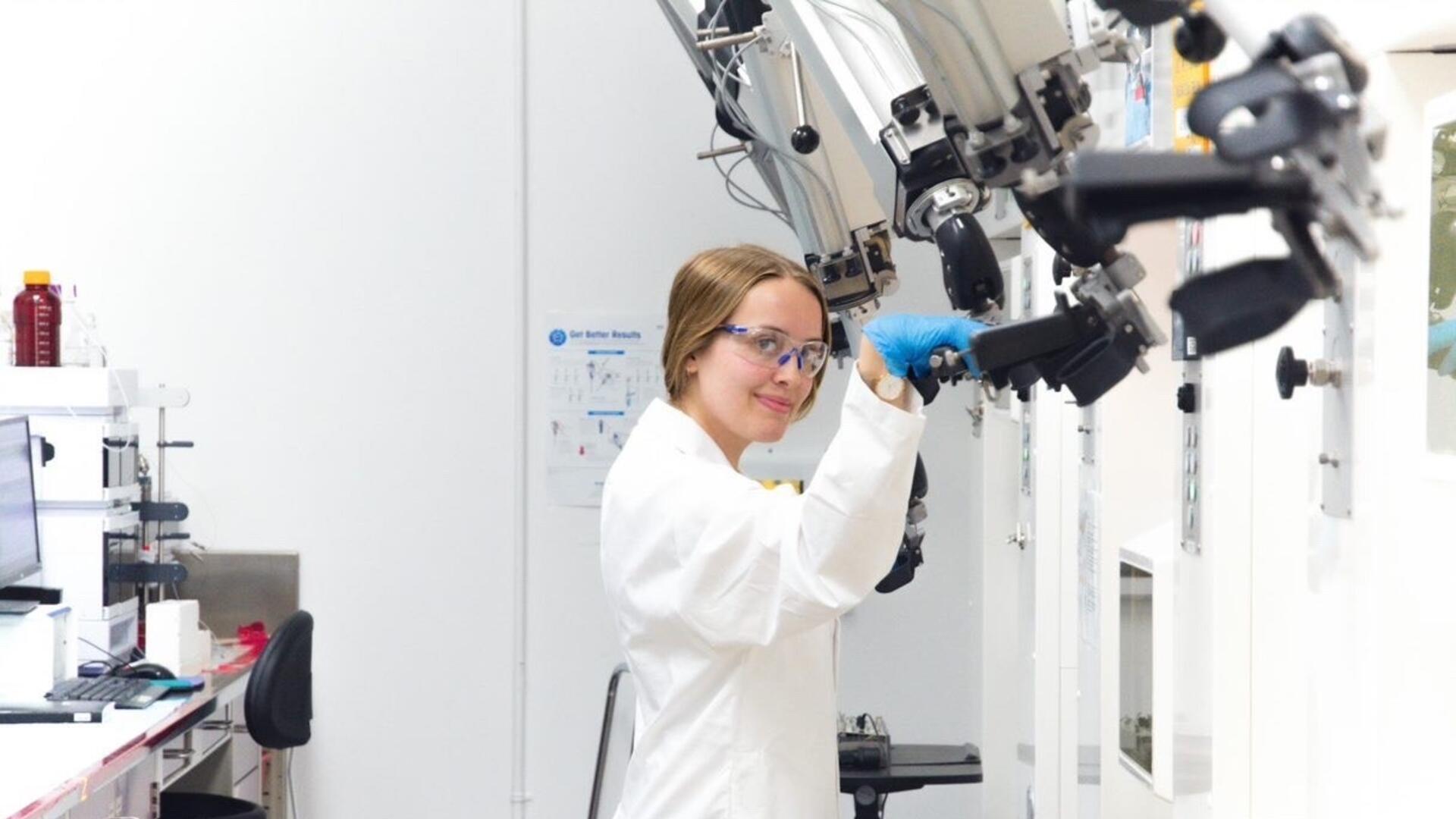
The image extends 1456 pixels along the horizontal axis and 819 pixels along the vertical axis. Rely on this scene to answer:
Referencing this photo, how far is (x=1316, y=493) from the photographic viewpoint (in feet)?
5.17

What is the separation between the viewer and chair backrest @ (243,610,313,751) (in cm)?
319

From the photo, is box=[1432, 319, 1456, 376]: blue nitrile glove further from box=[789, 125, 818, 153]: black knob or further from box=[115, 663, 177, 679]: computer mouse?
box=[115, 663, 177, 679]: computer mouse

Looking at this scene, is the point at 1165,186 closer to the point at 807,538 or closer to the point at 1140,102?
the point at 807,538

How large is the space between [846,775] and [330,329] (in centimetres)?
204

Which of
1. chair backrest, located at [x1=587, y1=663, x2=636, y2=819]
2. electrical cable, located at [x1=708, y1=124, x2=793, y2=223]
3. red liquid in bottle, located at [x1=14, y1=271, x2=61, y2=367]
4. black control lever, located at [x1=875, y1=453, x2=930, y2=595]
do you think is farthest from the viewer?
chair backrest, located at [x1=587, y1=663, x2=636, y2=819]

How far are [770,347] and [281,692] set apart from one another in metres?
1.91

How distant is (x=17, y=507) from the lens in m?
3.19

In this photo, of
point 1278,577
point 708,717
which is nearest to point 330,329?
point 708,717

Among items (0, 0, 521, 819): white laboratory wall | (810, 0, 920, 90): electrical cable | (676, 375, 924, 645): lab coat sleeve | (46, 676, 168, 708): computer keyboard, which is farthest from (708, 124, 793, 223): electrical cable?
(46, 676, 168, 708): computer keyboard

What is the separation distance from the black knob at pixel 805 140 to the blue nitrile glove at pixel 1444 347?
76 centimetres

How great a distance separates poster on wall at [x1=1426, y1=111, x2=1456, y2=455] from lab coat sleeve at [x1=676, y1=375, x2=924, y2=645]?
48cm

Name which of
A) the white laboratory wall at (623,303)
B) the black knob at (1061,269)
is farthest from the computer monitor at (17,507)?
the black knob at (1061,269)

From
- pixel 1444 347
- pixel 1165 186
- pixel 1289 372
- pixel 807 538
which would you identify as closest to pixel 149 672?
pixel 807 538

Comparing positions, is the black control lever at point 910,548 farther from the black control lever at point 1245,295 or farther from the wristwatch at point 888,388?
the black control lever at point 1245,295
